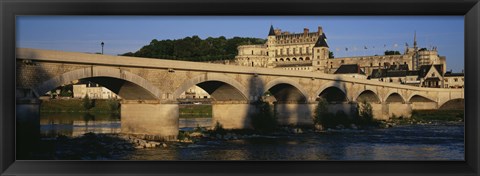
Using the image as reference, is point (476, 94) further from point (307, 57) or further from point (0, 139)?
point (307, 57)

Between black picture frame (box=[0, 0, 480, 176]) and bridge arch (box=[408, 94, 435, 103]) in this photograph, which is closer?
black picture frame (box=[0, 0, 480, 176])

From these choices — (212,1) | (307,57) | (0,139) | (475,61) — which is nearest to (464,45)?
(475,61)

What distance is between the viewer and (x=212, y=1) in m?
8.10

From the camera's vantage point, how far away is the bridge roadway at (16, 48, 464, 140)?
1517 cm

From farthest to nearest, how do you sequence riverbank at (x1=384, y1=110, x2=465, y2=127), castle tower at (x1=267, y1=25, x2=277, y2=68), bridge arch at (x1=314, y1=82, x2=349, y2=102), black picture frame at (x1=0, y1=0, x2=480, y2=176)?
1. castle tower at (x1=267, y1=25, x2=277, y2=68)
2. riverbank at (x1=384, y1=110, x2=465, y2=127)
3. bridge arch at (x1=314, y1=82, x2=349, y2=102)
4. black picture frame at (x1=0, y1=0, x2=480, y2=176)

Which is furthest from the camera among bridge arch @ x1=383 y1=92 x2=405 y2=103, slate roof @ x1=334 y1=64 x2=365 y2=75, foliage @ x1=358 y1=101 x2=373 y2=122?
slate roof @ x1=334 y1=64 x2=365 y2=75

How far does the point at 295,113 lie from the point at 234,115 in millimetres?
5673

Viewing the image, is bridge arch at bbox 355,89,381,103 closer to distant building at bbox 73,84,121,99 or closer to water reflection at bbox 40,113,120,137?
water reflection at bbox 40,113,120,137

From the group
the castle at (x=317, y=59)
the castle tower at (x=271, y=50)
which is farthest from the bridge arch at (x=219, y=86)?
the castle tower at (x=271, y=50)

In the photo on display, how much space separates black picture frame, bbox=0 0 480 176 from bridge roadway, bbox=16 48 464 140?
1.36 m

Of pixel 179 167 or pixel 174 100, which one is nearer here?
pixel 179 167

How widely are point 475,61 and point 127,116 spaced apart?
584 inches

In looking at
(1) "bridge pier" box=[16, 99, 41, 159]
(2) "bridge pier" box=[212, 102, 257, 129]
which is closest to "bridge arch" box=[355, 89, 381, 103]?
(2) "bridge pier" box=[212, 102, 257, 129]

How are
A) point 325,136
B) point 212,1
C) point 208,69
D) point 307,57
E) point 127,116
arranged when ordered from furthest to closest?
point 307,57, point 325,136, point 208,69, point 127,116, point 212,1
